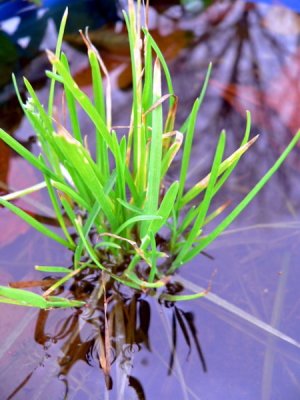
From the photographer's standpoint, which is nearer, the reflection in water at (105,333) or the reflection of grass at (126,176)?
the reflection of grass at (126,176)

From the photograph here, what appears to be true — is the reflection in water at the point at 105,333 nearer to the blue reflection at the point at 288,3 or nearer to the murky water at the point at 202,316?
the murky water at the point at 202,316

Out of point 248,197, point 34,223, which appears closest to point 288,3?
point 248,197

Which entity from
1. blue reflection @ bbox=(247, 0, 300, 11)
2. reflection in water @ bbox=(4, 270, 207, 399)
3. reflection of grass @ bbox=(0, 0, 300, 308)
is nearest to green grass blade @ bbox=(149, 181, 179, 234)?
reflection of grass @ bbox=(0, 0, 300, 308)

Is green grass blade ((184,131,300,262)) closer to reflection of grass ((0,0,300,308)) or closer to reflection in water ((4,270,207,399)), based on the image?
reflection of grass ((0,0,300,308))

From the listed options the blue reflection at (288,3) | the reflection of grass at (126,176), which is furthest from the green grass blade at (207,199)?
the blue reflection at (288,3)

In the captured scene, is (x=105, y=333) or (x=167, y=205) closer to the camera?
(x=167, y=205)

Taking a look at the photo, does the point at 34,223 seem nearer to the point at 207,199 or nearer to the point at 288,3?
the point at 207,199

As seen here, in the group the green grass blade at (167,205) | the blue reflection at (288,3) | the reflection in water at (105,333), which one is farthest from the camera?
the blue reflection at (288,3)
